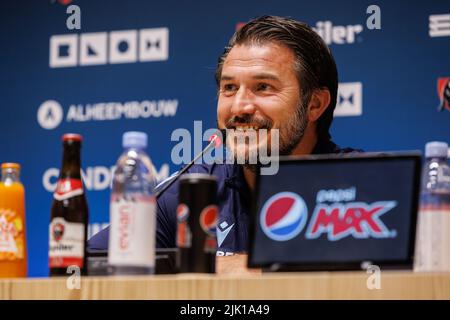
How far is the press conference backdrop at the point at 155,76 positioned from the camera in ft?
8.63

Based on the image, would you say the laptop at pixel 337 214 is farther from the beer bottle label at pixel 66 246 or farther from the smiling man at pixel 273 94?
the smiling man at pixel 273 94

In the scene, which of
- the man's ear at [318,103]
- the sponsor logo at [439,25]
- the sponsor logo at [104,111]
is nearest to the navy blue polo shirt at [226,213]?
the man's ear at [318,103]

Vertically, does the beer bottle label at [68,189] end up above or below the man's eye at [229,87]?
below

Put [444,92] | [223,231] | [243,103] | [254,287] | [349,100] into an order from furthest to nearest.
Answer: [349,100], [444,92], [243,103], [223,231], [254,287]

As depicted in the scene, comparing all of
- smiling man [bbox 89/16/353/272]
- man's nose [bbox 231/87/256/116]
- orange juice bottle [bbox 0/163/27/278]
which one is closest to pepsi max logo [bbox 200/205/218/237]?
orange juice bottle [bbox 0/163/27/278]

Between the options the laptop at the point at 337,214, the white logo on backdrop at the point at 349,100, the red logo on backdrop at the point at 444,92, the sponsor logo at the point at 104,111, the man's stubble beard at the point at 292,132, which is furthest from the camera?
the sponsor logo at the point at 104,111

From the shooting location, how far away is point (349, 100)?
8.81 ft

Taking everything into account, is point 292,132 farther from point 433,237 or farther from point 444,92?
point 433,237

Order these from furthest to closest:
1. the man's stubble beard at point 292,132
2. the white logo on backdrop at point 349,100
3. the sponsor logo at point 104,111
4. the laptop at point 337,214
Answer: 1. the sponsor logo at point 104,111
2. the white logo on backdrop at point 349,100
3. the man's stubble beard at point 292,132
4. the laptop at point 337,214

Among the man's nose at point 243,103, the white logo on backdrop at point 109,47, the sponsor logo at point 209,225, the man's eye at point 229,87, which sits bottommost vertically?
the sponsor logo at point 209,225

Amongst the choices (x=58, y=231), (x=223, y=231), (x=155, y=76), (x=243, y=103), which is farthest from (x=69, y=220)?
(x=155, y=76)

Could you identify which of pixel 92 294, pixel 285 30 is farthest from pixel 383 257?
pixel 285 30

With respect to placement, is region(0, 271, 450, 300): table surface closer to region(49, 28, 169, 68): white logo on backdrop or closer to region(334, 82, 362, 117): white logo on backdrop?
region(334, 82, 362, 117): white logo on backdrop

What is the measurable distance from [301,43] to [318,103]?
0.18 meters
